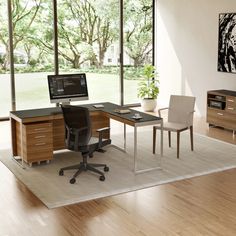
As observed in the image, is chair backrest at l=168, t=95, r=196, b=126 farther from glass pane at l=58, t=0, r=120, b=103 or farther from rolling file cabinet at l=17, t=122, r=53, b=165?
glass pane at l=58, t=0, r=120, b=103

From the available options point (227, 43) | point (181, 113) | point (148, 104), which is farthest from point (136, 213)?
point (148, 104)

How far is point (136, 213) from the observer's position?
4734 mm

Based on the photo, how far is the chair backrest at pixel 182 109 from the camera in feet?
23.0

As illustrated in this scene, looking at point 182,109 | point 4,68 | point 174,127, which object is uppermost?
point 4,68

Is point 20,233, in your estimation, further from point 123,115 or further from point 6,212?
point 123,115

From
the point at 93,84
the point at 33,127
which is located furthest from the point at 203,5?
the point at 33,127

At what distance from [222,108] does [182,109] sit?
4.77ft

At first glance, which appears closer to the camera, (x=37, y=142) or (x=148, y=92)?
(x=37, y=142)

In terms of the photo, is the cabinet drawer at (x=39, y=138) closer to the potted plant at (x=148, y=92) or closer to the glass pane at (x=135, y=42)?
the potted plant at (x=148, y=92)

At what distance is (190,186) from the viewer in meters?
5.54

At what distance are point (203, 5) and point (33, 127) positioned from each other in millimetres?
4878

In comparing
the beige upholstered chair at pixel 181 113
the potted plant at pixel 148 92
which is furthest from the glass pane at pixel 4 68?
the beige upholstered chair at pixel 181 113

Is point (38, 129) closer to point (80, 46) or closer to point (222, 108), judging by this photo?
point (222, 108)

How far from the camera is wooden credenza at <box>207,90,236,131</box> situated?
8.10 m
